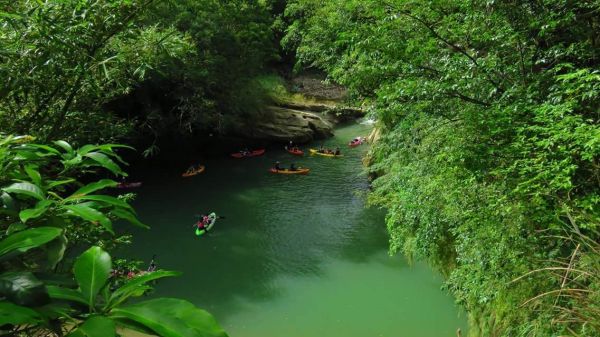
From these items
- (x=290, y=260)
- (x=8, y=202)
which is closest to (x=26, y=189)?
(x=8, y=202)

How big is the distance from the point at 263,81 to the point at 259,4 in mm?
3157

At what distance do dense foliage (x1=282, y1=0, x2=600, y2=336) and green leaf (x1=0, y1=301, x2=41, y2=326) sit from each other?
92.9 inches

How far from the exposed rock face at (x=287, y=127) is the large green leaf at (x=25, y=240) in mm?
16490

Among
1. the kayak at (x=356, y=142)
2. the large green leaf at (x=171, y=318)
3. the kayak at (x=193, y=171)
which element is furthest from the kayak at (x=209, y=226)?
the large green leaf at (x=171, y=318)

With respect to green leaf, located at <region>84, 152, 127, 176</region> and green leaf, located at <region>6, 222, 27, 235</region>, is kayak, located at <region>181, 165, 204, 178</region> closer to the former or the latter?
green leaf, located at <region>84, 152, 127, 176</region>

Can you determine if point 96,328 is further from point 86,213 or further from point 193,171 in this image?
point 193,171

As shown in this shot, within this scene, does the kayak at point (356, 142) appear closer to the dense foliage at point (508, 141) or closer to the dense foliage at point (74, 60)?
the dense foliage at point (508, 141)

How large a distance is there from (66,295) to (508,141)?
366cm

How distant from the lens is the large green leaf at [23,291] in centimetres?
83

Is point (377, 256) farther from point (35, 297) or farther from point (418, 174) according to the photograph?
point (35, 297)

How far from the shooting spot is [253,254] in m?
9.22

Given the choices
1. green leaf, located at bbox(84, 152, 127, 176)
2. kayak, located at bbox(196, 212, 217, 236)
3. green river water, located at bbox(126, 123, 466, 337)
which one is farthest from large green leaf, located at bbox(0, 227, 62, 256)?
kayak, located at bbox(196, 212, 217, 236)

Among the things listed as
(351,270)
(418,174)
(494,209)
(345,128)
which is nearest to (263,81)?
(345,128)

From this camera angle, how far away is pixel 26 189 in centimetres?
107
